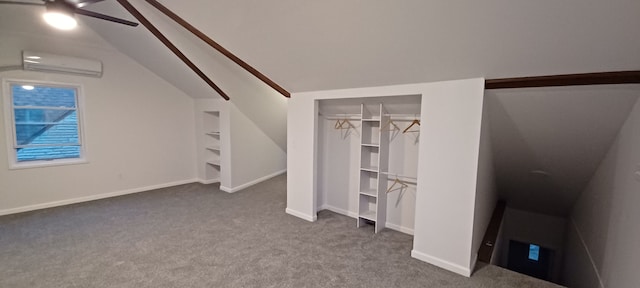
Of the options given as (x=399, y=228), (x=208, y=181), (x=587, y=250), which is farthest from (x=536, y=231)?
(x=208, y=181)

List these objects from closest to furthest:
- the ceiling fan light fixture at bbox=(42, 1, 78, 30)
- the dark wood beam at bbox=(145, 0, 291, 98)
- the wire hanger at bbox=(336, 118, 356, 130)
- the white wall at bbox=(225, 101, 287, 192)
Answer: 1. the ceiling fan light fixture at bbox=(42, 1, 78, 30)
2. the dark wood beam at bbox=(145, 0, 291, 98)
3. the wire hanger at bbox=(336, 118, 356, 130)
4. the white wall at bbox=(225, 101, 287, 192)

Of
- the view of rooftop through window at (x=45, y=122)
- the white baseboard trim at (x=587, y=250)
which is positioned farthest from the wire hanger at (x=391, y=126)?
the view of rooftop through window at (x=45, y=122)

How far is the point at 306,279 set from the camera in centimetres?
232

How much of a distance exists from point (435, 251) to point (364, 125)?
1597mm

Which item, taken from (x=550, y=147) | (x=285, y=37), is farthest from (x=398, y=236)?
(x=285, y=37)

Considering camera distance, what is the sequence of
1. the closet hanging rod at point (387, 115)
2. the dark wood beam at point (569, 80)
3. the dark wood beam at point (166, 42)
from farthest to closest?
1. the closet hanging rod at point (387, 115)
2. the dark wood beam at point (166, 42)
3. the dark wood beam at point (569, 80)

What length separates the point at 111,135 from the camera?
14.7ft

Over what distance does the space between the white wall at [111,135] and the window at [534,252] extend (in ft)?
21.1

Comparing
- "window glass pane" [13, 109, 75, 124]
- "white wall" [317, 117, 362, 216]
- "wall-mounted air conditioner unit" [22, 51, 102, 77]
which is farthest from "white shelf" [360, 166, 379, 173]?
"window glass pane" [13, 109, 75, 124]

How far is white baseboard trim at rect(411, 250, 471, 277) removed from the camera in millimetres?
2426

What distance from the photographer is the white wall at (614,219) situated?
185 centimetres

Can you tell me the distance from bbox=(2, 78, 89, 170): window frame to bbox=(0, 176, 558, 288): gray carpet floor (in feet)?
2.28

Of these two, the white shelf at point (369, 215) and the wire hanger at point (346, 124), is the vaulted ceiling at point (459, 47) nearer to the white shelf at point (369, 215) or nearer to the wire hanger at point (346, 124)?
the wire hanger at point (346, 124)

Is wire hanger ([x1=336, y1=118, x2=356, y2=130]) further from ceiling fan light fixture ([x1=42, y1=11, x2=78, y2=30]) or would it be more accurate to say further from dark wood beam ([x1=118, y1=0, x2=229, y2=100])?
ceiling fan light fixture ([x1=42, y1=11, x2=78, y2=30])
